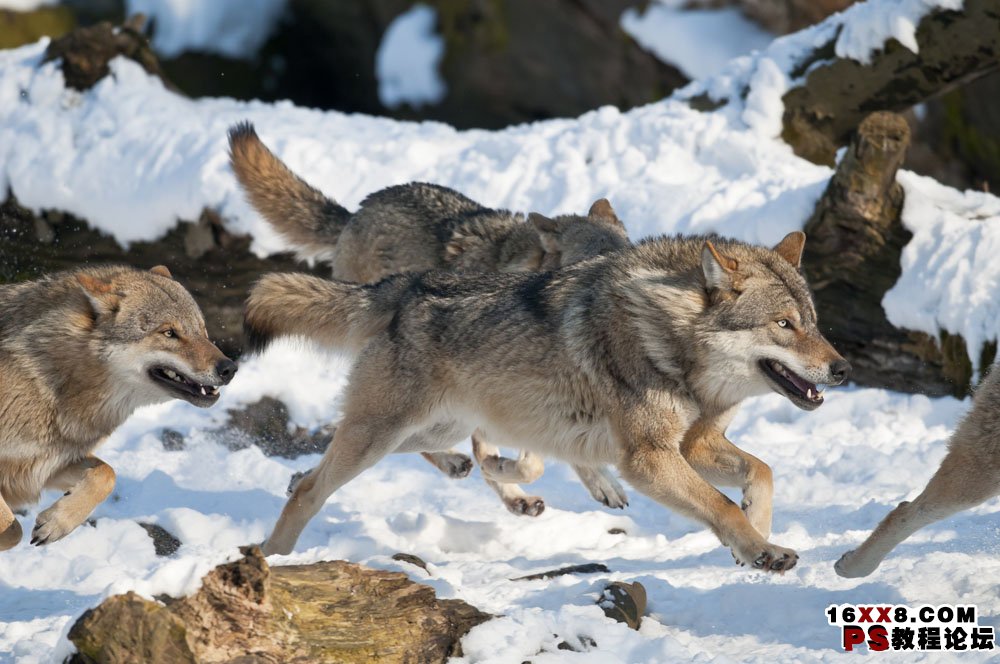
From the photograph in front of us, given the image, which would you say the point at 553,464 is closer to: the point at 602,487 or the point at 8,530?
the point at 602,487

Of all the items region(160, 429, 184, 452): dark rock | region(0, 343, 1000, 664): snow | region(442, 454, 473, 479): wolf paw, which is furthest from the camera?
region(160, 429, 184, 452): dark rock

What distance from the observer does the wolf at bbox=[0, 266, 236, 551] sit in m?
5.26

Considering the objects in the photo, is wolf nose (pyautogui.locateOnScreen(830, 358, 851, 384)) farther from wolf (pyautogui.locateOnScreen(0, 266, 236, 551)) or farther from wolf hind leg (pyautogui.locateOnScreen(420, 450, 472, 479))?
wolf (pyautogui.locateOnScreen(0, 266, 236, 551))

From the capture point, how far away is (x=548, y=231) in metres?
7.77

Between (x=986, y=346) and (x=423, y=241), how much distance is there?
13.0 ft

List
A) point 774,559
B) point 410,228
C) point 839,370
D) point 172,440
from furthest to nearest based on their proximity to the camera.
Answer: point 410,228 → point 172,440 → point 839,370 → point 774,559

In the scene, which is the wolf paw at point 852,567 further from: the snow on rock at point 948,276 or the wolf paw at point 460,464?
the snow on rock at point 948,276

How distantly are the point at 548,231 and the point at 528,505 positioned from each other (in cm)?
203

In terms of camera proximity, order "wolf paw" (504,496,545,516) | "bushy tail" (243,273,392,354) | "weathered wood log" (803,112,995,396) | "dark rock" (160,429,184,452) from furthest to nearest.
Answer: "weathered wood log" (803,112,995,396)
"dark rock" (160,429,184,452)
"wolf paw" (504,496,545,516)
"bushy tail" (243,273,392,354)

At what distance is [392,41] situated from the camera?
54.5 feet

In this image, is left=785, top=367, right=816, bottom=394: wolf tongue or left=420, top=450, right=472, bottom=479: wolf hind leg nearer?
left=785, top=367, right=816, bottom=394: wolf tongue

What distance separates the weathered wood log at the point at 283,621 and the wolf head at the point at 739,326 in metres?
1.59

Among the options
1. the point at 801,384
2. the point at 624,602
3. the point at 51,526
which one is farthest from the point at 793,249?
the point at 51,526

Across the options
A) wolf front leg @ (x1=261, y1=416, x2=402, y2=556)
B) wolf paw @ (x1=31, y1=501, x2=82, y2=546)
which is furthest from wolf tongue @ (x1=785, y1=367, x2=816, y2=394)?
wolf paw @ (x1=31, y1=501, x2=82, y2=546)
